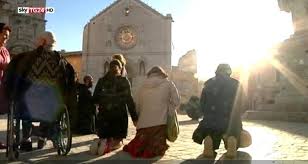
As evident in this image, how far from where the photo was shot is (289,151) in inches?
289

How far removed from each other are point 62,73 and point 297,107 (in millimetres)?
11979

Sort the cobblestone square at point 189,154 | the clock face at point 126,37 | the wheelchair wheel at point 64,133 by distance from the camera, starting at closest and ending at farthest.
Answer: the cobblestone square at point 189,154
the wheelchair wheel at point 64,133
the clock face at point 126,37

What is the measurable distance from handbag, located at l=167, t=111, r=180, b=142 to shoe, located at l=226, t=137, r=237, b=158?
35.8 inches

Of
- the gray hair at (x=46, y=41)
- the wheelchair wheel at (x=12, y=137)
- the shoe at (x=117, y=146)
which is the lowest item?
→ the shoe at (x=117, y=146)

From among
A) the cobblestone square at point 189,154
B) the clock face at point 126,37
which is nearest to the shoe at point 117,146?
the cobblestone square at point 189,154

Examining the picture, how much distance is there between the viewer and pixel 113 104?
7.39 m

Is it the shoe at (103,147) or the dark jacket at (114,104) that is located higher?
the dark jacket at (114,104)

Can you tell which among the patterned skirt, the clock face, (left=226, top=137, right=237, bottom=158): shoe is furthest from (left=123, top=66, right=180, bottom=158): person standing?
the clock face

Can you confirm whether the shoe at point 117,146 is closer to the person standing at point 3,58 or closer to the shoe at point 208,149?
the shoe at point 208,149

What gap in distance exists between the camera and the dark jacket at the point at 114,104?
291 inches

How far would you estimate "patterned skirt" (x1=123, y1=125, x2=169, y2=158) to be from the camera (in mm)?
6836

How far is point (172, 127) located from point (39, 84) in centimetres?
240

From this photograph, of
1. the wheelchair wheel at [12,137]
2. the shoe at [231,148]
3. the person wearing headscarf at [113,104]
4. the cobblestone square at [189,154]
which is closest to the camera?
the wheelchair wheel at [12,137]

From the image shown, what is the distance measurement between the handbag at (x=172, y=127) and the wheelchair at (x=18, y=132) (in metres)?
1.77
